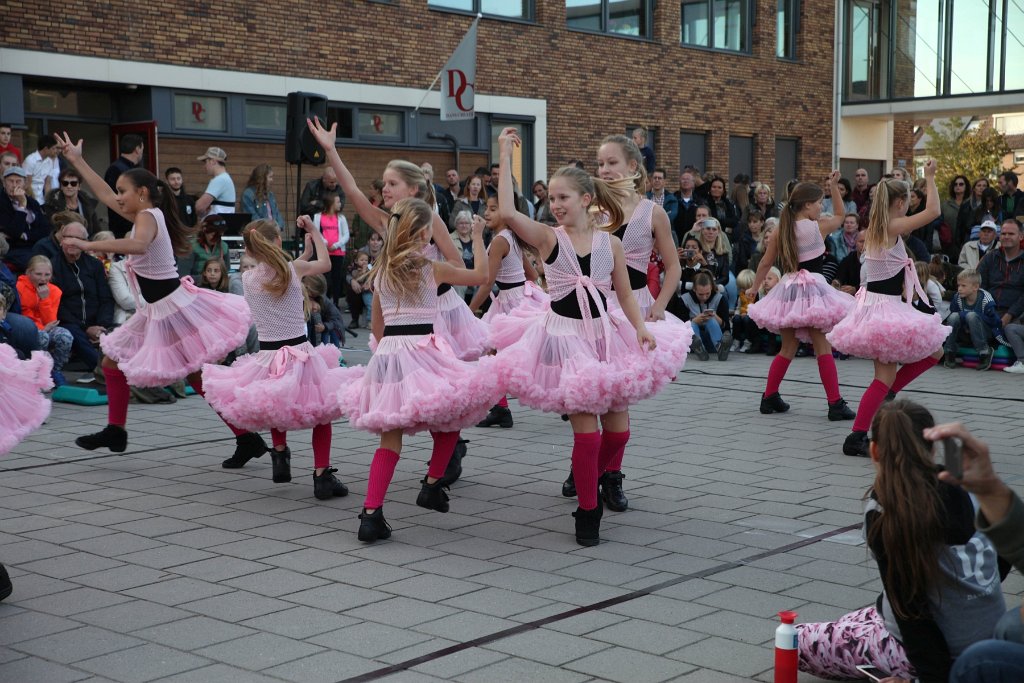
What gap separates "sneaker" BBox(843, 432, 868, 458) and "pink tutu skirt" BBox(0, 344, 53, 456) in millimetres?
5364

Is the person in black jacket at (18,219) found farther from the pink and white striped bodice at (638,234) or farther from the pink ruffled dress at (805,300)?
the pink and white striped bodice at (638,234)

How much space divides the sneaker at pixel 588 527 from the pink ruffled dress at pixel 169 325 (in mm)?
3115

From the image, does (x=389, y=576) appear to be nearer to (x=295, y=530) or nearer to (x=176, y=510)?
(x=295, y=530)

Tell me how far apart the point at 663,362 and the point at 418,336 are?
1283mm

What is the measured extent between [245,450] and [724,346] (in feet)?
26.4

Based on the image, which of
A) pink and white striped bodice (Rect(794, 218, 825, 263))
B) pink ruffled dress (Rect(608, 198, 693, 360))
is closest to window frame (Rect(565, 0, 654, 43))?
pink and white striped bodice (Rect(794, 218, 825, 263))

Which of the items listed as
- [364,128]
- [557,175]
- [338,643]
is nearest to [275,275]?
[557,175]

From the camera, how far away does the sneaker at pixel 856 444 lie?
837 centimetres

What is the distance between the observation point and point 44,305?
38.4 feet

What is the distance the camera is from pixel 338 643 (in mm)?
4605

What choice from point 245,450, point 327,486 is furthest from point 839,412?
point 245,450

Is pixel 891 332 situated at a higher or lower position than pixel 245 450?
higher

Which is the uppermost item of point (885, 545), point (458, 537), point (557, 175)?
point (557, 175)

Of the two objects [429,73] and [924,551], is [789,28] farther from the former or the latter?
[924,551]
